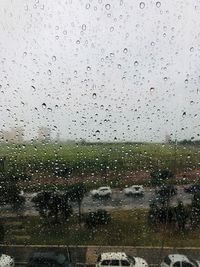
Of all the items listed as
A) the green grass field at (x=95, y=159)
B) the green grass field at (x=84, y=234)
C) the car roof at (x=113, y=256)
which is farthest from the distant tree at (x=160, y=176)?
the car roof at (x=113, y=256)

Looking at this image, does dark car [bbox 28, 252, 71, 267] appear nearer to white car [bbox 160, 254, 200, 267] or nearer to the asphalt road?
the asphalt road

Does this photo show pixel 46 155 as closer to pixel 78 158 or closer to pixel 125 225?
pixel 78 158

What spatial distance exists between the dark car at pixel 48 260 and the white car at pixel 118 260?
36cm

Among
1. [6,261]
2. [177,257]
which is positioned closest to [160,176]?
[177,257]

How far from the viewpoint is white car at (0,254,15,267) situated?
3480 mm

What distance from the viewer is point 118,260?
3908 millimetres

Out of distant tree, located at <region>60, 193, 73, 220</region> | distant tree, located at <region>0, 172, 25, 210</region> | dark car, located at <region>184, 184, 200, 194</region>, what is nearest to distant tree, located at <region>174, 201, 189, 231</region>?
dark car, located at <region>184, 184, 200, 194</region>

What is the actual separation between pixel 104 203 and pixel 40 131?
4.41 ft

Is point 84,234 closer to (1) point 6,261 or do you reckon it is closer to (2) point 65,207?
(2) point 65,207

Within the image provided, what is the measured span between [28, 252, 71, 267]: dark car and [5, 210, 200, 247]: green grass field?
1.42ft

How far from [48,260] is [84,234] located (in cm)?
88

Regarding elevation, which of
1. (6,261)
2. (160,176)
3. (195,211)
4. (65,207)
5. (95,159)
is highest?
(95,159)

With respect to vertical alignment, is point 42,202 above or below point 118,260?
above

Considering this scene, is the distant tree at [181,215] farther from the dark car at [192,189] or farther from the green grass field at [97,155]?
the green grass field at [97,155]
